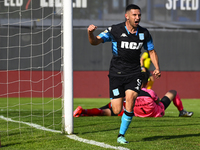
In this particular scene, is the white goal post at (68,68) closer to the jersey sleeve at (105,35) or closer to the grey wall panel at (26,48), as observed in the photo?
the jersey sleeve at (105,35)

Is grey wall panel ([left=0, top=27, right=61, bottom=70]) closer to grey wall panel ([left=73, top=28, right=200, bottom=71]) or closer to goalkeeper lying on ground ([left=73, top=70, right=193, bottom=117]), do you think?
grey wall panel ([left=73, top=28, right=200, bottom=71])

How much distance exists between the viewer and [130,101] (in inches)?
201

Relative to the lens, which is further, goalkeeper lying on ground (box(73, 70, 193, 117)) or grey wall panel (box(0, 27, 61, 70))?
grey wall panel (box(0, 27, 61, 70))

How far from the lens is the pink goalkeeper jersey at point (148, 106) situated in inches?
299

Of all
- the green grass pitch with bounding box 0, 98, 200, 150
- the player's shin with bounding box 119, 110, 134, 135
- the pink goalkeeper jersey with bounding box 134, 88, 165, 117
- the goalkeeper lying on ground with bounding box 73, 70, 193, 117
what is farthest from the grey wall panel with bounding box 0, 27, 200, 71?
the player's shin with bounding box 119, 110, 134, 135

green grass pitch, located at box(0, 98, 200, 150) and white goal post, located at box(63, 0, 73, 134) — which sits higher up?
white goal post, located at box(63, 0, 73, 134)

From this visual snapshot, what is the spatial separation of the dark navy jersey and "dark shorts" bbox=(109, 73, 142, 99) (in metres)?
0.07

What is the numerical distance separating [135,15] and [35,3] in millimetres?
14586

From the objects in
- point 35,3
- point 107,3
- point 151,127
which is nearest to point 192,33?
point 107,3

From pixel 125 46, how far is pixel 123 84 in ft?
1.80

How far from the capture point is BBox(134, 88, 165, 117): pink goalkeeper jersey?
760 cm

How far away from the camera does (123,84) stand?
5344 millimetres

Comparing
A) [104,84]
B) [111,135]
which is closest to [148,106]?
[111,135]

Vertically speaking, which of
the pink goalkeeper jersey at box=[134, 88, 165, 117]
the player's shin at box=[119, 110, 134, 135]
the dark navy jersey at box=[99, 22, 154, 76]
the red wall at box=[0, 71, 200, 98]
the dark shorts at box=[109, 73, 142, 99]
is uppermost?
the dark navy jersey at box=[99, 22, 154, 76]
